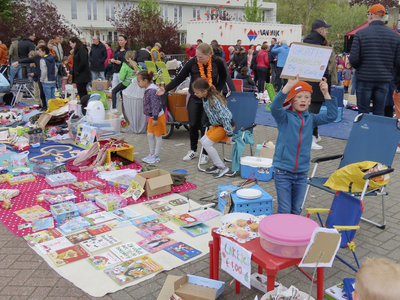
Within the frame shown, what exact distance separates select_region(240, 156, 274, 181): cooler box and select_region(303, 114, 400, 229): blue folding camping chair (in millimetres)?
1114

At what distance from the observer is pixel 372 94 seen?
240 inches

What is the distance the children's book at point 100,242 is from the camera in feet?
11.8

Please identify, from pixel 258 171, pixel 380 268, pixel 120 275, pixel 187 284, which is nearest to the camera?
pixel 380 268

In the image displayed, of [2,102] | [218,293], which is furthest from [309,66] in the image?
[2,102]

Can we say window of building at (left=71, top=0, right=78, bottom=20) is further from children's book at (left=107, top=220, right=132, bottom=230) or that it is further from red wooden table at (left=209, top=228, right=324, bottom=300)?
red wooden table at (left=209, top=228, right=324, bottom=300)

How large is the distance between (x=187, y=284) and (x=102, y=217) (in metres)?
1.90

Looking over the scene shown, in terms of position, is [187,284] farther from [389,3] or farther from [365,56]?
[389,3]

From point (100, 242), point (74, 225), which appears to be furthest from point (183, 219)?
point (74, 225)

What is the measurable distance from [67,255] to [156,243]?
835mm

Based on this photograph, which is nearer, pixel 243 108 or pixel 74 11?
pixel 243 108

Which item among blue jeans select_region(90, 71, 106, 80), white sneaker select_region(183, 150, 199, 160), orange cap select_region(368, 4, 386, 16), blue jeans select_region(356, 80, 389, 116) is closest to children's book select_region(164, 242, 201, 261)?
white sneaker select_region(183, 150, 199, 160)

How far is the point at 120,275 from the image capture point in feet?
10.4

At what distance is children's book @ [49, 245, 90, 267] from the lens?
338 cm

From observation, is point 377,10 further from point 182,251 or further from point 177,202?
point 182,251
